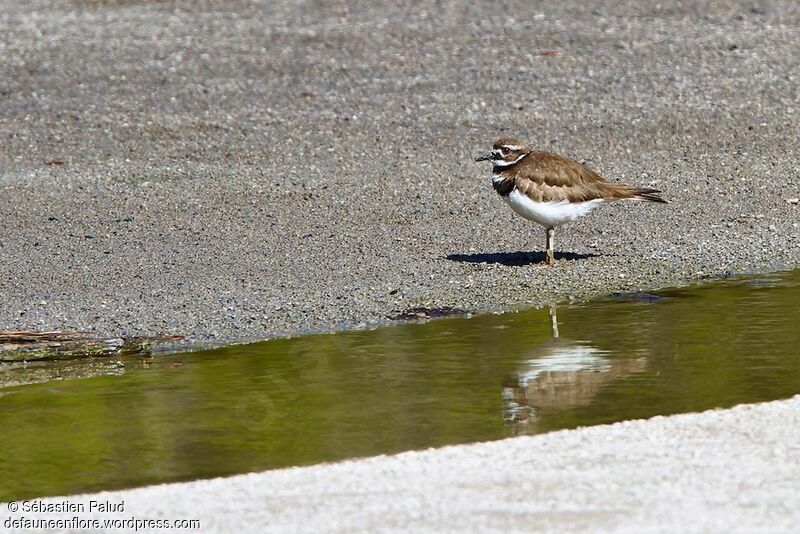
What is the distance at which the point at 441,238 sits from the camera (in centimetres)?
1277

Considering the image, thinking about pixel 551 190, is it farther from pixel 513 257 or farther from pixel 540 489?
pixel 540 489

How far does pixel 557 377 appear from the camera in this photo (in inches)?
344

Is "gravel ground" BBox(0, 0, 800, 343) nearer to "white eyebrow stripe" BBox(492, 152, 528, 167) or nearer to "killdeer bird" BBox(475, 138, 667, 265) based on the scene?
"killdeer bird" BBox(475, 138, 667, 265)

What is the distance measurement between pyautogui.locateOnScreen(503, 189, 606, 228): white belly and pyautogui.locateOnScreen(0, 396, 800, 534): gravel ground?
4.17 metres

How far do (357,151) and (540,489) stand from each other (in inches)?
378

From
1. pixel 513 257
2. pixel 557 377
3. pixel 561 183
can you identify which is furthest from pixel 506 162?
pixel 557 377

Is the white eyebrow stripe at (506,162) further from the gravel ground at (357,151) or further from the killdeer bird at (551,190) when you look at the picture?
the gravel ground at (357,151)

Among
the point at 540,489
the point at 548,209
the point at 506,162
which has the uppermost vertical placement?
the point at 506,162

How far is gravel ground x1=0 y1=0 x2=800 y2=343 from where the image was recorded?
37.1 ft

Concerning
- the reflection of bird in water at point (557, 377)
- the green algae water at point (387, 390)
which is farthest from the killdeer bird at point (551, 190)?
the reflection of bird in water at point (557, 377)

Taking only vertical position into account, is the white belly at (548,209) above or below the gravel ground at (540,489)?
above

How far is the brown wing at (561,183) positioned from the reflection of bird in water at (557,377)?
2142 mm

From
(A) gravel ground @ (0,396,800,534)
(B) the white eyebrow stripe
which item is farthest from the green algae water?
(B) the white eyebrow stripe

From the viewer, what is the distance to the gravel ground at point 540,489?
20.4 feet
